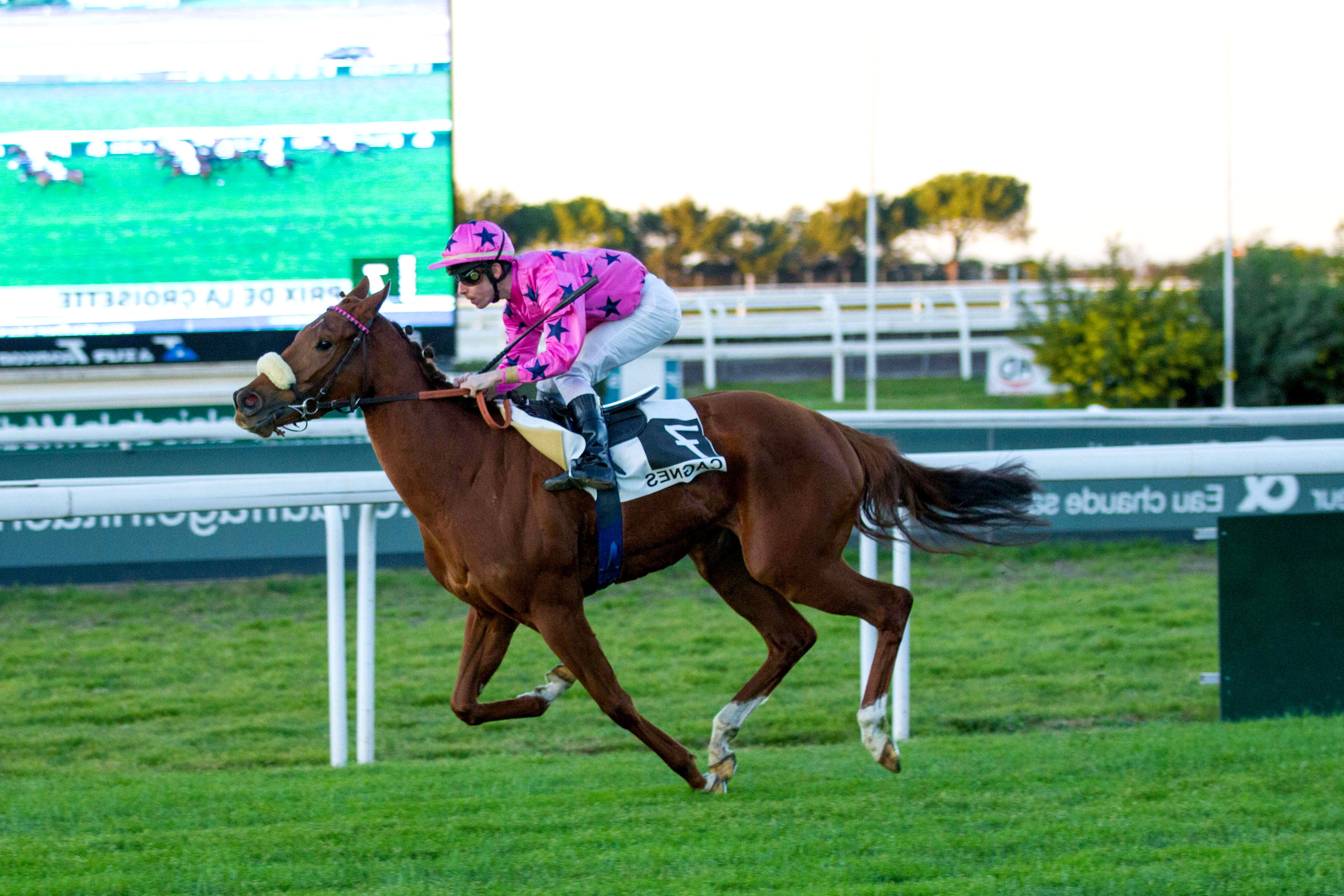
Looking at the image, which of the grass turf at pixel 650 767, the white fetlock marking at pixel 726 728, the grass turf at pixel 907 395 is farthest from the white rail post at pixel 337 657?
the grass turf at pixel 907 395

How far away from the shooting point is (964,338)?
15.4 m

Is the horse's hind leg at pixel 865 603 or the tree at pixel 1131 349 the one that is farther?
the tree at pixel 1131 349

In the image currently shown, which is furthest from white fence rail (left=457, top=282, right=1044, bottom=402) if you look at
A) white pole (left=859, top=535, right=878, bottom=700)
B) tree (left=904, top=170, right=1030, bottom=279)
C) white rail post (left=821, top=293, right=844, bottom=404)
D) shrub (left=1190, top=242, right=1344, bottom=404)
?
tree (left=904, top=170, right=1030, bottom=279)

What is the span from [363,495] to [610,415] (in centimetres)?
88

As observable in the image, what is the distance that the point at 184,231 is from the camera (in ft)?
20.3

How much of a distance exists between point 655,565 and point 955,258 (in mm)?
28758

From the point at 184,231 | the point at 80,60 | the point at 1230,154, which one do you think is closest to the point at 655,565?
the point at 184,231

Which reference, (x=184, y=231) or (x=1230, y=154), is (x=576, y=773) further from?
(x=1230, y=154)

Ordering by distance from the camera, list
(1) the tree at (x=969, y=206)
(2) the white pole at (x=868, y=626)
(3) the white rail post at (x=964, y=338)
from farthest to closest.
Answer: (1) the tree at (x=969, y=206) < (3) the white rail post at (x=964, y=338) < (2) the white pole at (x=868, y=626)

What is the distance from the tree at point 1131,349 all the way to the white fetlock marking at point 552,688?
8606 mm

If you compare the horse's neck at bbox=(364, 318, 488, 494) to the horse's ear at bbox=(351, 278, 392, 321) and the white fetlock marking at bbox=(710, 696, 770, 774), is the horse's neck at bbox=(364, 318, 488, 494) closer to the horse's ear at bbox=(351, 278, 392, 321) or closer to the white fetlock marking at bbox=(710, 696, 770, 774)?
the horse's ear at bbox=(351, 278, 392, 321)

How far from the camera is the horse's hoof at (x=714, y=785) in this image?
3627 mm

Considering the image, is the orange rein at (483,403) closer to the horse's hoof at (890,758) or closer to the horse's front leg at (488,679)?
the horse's front leg at (488,679)

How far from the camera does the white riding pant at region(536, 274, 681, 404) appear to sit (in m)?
3.57
